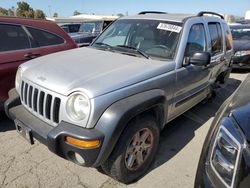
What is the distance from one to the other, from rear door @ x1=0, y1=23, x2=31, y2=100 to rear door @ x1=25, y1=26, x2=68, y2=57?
0.33ft

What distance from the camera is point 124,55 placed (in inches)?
130

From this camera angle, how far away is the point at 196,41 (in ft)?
12.1

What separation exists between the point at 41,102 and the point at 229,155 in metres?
1.89

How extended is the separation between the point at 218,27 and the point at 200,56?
6.36ft

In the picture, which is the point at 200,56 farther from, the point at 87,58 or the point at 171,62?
the point at 87,58

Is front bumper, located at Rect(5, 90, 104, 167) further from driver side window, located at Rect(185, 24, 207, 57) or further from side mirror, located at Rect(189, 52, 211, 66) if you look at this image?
driver side window, located at Rect(185, 24, 207, 57)

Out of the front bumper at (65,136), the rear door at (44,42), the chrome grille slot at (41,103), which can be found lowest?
the front bumper at (65,136)

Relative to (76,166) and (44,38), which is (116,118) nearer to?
(76,166)

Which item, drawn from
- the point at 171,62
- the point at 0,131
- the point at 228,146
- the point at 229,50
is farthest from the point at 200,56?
the point at 0,131

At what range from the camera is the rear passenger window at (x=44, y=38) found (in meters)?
4.36

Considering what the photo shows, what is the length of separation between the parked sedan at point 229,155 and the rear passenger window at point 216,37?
2.68 meters

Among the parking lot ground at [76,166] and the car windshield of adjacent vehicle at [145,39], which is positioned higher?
the car windshield of adjacent vehicle at [145,39]

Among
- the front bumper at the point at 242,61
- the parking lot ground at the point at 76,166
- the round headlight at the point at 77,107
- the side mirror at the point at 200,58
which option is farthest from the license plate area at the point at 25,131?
the front bumper at the point at 242,61

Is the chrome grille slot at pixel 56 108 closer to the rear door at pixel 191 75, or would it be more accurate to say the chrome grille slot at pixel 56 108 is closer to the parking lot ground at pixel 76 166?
the parking lot ground at pixel 76 166
